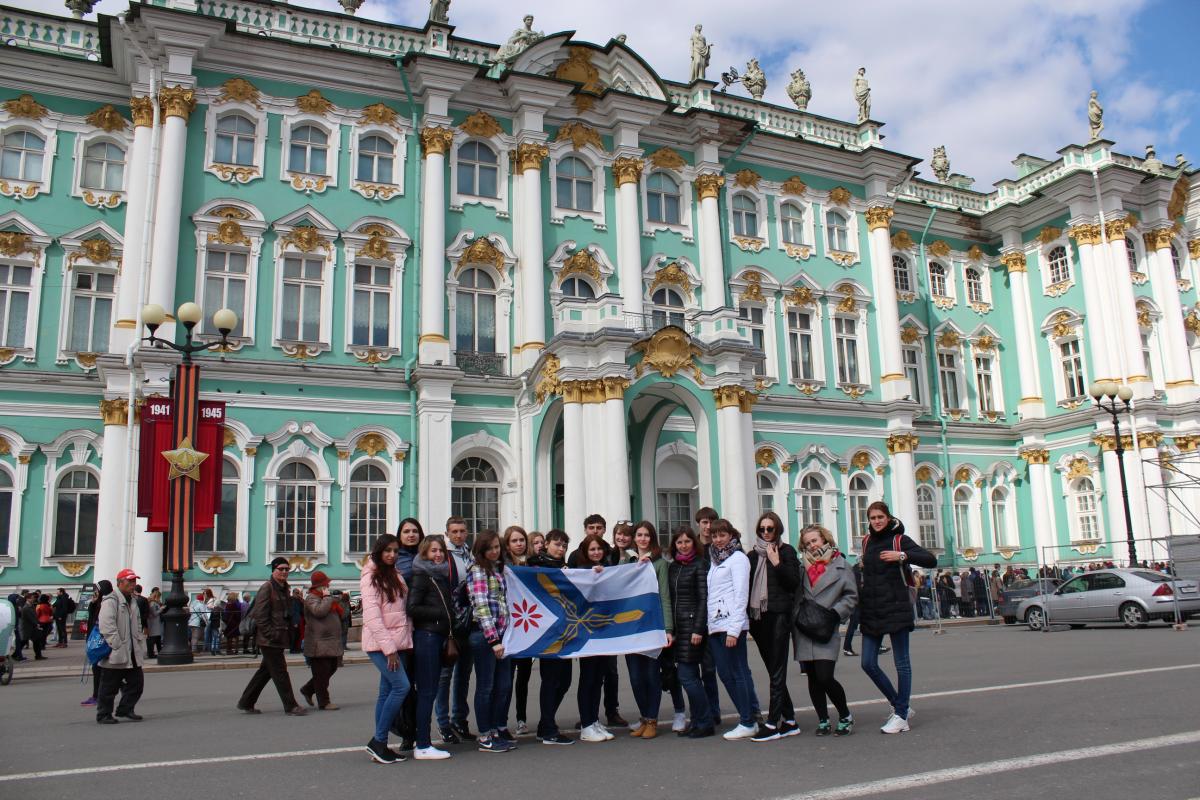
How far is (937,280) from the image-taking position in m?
36.9

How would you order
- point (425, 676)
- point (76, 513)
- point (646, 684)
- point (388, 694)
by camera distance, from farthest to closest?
point (76, 513)
point (646, 684)
point (425, 676)
point (388, 694)

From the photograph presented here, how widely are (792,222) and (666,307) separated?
618 centimetres

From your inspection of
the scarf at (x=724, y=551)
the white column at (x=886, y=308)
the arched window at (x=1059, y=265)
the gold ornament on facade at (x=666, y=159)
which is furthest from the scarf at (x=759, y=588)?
the arched window at (x=1059, y=265)

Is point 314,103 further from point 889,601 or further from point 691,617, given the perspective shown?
point 889,601

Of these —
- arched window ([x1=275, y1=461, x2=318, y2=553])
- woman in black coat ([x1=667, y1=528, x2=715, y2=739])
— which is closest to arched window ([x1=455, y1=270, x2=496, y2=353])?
arched window ([x1=275, y1=461, x2=318, y2=553])

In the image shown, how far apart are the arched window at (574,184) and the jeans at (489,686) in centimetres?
2149

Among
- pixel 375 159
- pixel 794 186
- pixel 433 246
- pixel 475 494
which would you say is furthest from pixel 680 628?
pixel 794 186

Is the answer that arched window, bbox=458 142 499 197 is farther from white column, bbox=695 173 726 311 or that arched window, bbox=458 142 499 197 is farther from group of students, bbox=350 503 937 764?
group of students, bbox=350 503 937 764

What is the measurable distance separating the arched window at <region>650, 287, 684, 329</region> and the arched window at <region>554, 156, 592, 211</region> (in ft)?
10.9

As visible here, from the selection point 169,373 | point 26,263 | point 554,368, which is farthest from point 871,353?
point 26,263

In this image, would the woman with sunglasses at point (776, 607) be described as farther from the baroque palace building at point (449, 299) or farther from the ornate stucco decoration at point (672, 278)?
the ornate stucco decoration at point (672, 278)

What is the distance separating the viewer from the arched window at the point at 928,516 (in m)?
33.8

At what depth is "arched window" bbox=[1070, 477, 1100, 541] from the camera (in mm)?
34344

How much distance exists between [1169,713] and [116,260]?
78.9 ft
